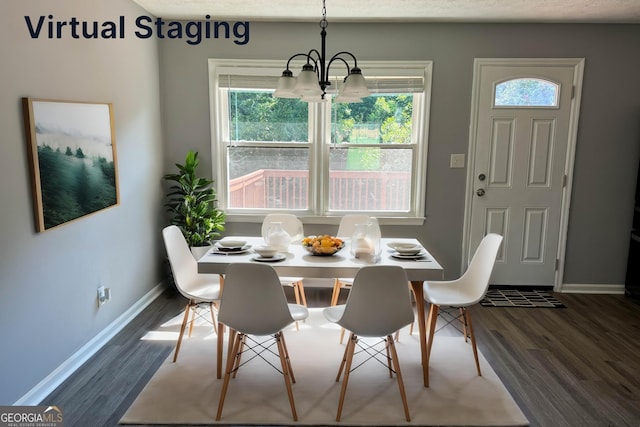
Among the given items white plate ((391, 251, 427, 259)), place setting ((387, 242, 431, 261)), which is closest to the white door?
place setting ((387, 242, 431, 261))

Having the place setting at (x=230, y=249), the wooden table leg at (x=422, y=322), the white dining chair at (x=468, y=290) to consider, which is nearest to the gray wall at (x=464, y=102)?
the white dining chair at (x=468, y=290)

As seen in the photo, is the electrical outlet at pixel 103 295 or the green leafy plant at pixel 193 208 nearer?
the electrical outlet at pixel 103 295

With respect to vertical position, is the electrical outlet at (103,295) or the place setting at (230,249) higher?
the place setting at (230,249)

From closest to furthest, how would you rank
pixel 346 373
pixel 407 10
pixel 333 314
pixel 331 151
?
pixel 346 373
pixel 333 314
pixel 407 10
pixel 331 151

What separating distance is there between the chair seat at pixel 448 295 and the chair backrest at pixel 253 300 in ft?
3.32

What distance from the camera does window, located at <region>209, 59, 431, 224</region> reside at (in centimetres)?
403

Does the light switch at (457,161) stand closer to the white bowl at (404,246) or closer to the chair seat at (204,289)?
the white bowl at (404,246)

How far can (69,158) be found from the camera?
8.54 feet

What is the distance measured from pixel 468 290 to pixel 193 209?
239 centimetres

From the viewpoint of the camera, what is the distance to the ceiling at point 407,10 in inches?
132

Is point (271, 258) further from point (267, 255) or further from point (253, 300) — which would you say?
point (253, 300)

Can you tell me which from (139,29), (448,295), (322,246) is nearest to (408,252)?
(448,295)

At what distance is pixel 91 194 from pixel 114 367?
110 cm

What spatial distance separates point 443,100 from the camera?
402cm
